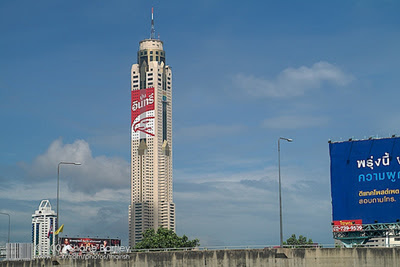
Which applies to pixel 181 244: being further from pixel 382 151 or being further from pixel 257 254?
pixel 257 254

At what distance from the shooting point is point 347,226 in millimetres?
92250

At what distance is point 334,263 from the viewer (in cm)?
6438

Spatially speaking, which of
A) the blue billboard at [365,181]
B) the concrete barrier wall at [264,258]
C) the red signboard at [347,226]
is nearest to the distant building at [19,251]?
the concrete barrier wall at [264,258]

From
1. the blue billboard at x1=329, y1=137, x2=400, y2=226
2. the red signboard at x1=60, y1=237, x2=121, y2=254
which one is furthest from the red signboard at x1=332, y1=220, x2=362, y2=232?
the red signboard at x1=60, y1=237, x2=121, y2=254

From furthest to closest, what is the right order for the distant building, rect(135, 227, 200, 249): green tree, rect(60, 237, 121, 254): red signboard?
1. rect(135, 227, 200, 249): green tree
2. the distant building
3. rect(60, 237, 121, 254): red signboard

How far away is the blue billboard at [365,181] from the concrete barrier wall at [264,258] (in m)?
26.7

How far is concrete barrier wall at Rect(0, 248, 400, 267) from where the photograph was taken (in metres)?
63.1

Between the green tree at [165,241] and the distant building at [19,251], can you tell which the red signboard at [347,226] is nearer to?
the distant building at [19,251]

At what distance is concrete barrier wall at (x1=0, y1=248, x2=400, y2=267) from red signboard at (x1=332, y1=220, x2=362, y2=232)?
91.4ft

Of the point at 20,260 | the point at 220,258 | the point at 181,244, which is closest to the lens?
the point at 220,258

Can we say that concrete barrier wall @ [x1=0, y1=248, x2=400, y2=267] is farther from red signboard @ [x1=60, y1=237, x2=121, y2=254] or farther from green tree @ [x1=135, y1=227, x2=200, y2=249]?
green tree @ [x1=135, y1=227, x2=200, y2=249]

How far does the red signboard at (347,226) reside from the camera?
3600 inches

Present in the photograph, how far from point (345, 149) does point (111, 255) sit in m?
36.4

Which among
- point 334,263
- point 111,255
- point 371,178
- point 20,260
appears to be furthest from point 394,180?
point 20,260
